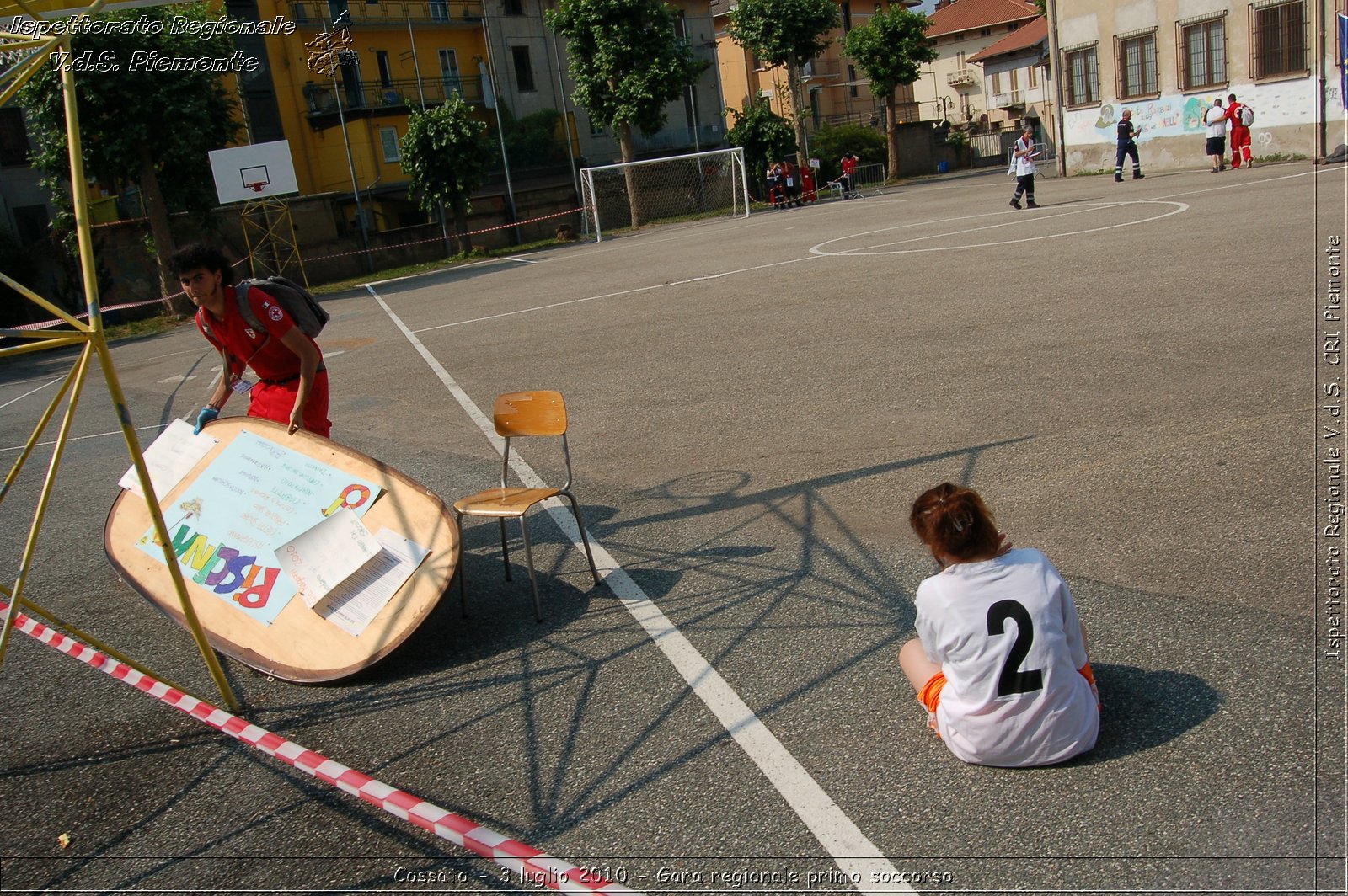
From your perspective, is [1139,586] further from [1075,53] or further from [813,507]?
[1075,53]

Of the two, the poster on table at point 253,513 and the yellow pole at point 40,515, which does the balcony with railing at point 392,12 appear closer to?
the poster on table at point 253,513

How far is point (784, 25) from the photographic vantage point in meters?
45.7

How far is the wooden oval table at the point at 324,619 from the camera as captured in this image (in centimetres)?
454

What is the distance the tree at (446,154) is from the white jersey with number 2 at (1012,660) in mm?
33840

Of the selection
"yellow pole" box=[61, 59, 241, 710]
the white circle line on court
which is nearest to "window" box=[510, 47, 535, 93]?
the white circle line on court

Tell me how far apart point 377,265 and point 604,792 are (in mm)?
35585

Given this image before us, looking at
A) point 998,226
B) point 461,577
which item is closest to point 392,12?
point 998,226

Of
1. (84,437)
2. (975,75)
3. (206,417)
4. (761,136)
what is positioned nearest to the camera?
(206,417)

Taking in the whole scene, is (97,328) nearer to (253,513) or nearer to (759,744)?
(253,513)

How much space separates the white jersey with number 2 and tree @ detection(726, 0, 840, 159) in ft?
143

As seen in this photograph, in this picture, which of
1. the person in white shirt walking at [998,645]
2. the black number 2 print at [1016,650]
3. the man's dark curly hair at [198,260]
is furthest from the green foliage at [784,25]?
the black number 2 print at [1016,650]

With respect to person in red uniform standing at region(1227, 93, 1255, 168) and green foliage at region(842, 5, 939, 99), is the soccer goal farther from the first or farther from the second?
person in red uniform standing at region(1227, 93, 1255, 168)

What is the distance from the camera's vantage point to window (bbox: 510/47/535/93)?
48.5 m

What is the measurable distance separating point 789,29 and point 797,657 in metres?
45.9
